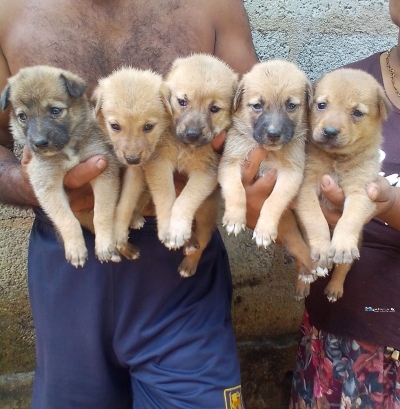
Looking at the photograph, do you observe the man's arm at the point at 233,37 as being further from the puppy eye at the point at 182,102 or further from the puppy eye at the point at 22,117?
the puppy eye at the point at 22,117

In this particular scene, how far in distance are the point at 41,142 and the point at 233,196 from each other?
2.61ft

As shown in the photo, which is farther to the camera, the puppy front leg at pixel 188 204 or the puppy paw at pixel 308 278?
the puppy paw at pixel 308 278

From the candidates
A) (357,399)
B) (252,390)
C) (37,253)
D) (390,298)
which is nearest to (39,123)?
(37,253)

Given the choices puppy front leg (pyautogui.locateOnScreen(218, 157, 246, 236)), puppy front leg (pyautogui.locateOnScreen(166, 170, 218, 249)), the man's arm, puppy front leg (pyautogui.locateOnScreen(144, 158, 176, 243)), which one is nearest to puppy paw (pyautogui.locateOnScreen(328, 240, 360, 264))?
puppy front leg (pyautogui.locateOnScreen(218, 157, 246, 236))

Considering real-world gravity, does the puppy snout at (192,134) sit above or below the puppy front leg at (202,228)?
above

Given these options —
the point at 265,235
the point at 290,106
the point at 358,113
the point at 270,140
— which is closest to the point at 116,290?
the point at 265,235

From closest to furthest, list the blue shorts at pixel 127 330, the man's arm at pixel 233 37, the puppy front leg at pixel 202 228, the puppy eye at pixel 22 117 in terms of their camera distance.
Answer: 1. the puppy eye at pixel 22 117
2. the blue shorts at pixel 127 330
3. the puppy front leg at pixel 202 228
4. the man's arm at pixel 233 37

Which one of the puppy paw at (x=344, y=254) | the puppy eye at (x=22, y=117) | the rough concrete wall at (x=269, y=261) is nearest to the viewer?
the puppy paw at (x=344, y=254)

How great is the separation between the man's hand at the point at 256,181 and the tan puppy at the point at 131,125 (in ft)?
1.27

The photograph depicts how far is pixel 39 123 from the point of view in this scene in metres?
1.89

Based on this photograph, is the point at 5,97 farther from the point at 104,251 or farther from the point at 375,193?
the point at 375,193

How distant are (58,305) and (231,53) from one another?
1.49m

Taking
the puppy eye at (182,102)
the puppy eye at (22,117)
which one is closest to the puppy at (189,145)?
the puppy eye at (182,102)

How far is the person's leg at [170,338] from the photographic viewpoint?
6.57 feet
